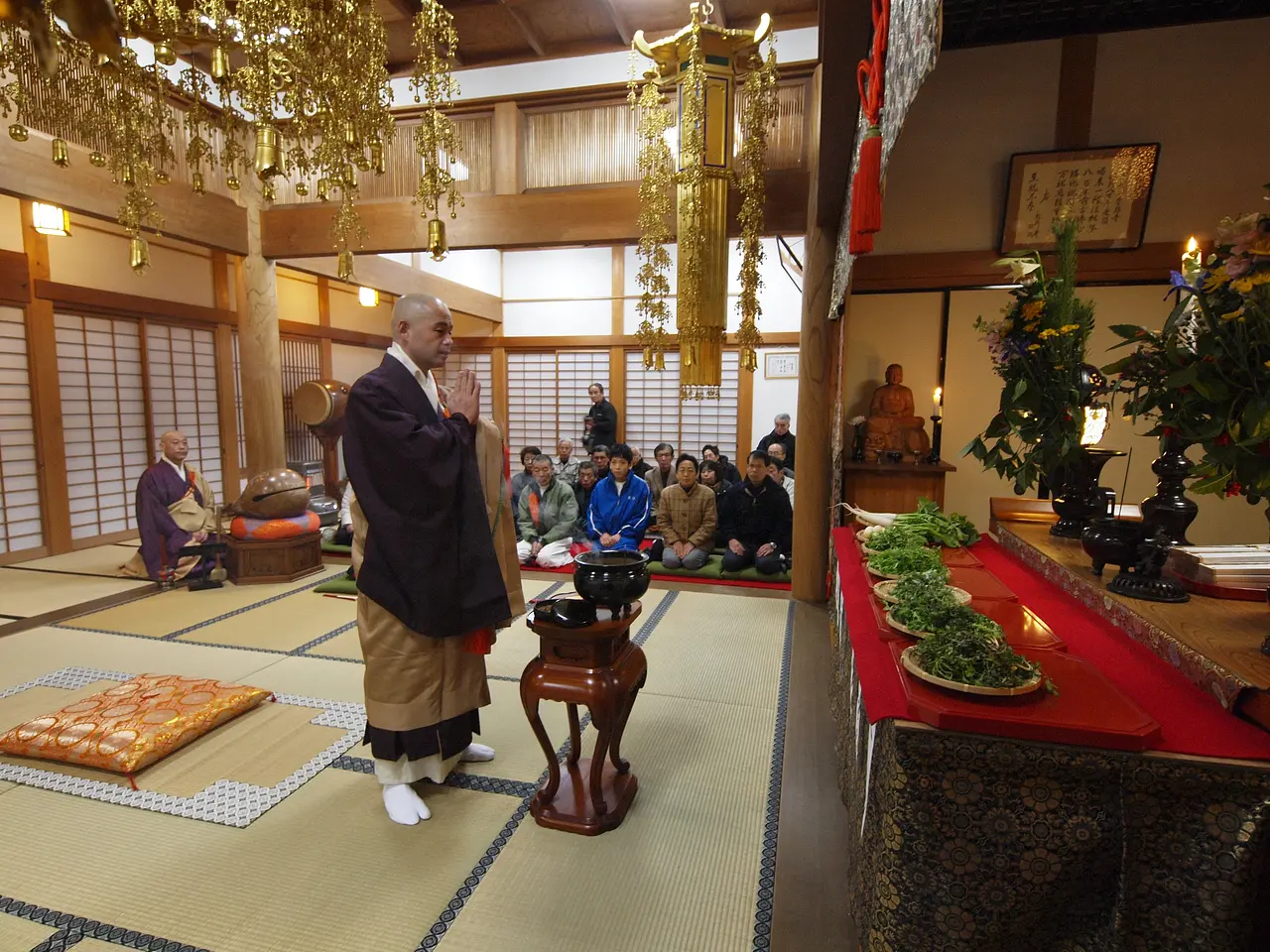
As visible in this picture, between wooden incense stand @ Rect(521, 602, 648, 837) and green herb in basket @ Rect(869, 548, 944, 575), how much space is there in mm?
947

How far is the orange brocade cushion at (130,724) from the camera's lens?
2611mm

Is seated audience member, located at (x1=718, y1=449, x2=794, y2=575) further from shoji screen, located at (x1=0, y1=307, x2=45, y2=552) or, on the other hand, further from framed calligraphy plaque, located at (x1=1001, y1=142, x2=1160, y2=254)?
shoji screen, located at (x1=0, y1=307, x2=45, y2=552)

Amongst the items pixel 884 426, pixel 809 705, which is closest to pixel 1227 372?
pixel 809 705

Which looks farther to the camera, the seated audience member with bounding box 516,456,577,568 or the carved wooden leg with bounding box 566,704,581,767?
the seated audience member with bounding box 516,456,577,568

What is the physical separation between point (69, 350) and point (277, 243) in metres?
2.50

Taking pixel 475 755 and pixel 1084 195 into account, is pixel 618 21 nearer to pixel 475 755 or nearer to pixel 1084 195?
pixel 1084 195

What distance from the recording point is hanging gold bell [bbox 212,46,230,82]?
264cm

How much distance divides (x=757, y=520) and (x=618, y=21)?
4240mm

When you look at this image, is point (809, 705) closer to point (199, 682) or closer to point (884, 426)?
point (884, 426)

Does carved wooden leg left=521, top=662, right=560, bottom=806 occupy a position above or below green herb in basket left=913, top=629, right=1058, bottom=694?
below

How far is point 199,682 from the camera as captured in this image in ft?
10.4

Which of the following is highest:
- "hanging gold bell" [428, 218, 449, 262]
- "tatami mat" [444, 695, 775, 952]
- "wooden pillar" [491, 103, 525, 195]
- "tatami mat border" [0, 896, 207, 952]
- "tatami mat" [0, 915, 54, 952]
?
"wooden pillar" [491, 103, 525, 195]

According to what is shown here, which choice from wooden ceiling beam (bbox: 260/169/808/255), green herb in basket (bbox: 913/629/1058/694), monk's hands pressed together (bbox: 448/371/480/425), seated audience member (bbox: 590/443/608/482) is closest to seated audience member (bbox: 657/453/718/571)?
seated audience member (bbox: 590/443/608/482)

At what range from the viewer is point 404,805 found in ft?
7.59
